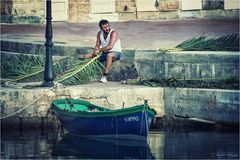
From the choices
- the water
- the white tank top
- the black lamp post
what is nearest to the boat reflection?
the water

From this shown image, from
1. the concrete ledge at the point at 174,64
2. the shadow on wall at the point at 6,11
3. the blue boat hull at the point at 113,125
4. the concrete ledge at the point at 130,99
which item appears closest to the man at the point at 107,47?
the concrete ledge at the point at 174,64

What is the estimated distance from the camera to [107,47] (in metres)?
20.5

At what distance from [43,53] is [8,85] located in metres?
2.51

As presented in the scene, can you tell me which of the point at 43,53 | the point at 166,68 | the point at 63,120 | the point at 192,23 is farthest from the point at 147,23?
the point at 63,120

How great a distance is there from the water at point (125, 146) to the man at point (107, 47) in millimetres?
2585

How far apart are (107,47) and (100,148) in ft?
12.6

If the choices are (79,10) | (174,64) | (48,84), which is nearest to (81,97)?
(48,84)

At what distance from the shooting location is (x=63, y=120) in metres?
18.5

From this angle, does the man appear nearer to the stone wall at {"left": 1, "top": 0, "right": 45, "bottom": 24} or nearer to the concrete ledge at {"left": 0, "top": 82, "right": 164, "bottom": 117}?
the concrete ledge at {"left": 0, "top": 82, "right": 164, "bottom": 117}

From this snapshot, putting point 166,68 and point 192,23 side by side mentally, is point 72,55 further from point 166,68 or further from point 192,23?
point 192,23

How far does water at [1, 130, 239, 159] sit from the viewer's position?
1648cm

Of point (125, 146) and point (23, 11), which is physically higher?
point (23, 11)

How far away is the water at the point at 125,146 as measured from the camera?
649 inches

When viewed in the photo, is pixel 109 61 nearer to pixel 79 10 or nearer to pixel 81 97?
pixel 81 97
